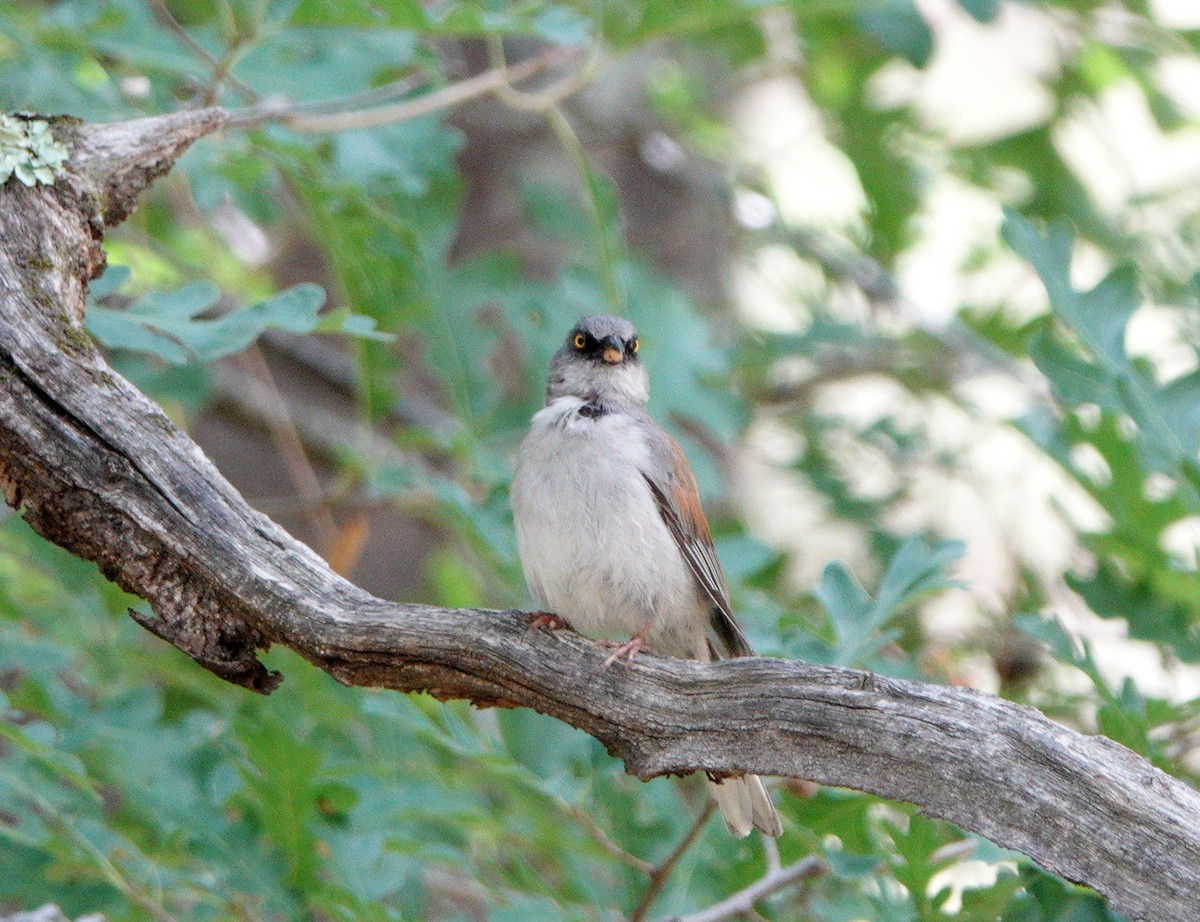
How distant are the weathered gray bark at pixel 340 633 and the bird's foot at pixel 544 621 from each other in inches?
2.1

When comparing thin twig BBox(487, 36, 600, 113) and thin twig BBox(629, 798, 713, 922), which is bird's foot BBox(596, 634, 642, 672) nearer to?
thin twig BBox(629, 798, 713, 922)

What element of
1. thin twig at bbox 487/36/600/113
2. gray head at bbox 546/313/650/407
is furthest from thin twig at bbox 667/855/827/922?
thin twig at bbox 487/36/600/113

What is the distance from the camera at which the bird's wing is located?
14.1 ft

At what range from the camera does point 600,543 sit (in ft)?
13.5

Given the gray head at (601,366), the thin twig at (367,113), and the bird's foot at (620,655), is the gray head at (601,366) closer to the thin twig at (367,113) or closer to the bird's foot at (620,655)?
the thin twig at (367,113)

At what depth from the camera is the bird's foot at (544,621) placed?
3.20m

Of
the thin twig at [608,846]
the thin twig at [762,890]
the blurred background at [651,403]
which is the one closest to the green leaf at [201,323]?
the blurred background at [651,403]

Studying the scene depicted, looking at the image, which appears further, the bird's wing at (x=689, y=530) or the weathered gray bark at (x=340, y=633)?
the bird's wing at (x=689, y=530)

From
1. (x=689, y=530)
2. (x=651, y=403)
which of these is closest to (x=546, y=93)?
(x=651, y=403)

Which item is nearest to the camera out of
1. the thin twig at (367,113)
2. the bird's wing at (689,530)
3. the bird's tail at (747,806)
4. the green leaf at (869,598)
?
the green leaf at (869,598)

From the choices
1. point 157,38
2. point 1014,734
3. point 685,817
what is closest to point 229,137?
point 157,38

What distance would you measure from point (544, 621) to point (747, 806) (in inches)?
33.8

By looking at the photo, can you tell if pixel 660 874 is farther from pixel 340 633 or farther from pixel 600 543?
pixel 340 633

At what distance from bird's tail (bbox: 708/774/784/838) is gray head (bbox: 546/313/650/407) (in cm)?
142
